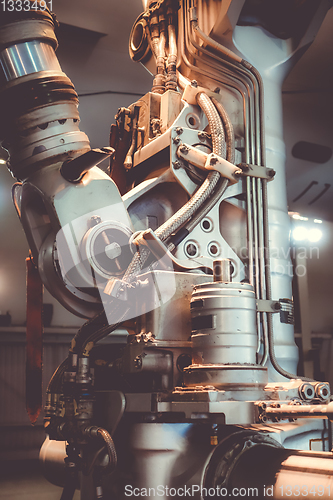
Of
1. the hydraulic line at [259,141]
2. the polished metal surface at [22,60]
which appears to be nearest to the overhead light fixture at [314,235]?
the hydraulic line at [259,141]

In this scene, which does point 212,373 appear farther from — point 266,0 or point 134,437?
point 266,0

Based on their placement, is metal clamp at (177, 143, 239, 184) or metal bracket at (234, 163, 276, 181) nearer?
metal clamp at (177, 143, 239, 184)

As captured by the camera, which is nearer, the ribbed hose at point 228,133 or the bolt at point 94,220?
the bolt at point 94,220

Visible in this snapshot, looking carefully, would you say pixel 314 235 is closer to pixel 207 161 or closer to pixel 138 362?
pixel 207 161

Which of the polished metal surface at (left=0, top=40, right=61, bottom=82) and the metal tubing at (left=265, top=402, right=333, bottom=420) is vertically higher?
the polished metal surface at (left=0, top=40, right=61, bottom=82)

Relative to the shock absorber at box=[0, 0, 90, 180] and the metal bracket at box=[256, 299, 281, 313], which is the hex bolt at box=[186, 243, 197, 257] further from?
the shock absorber at box=[0, 0, 90, 180]

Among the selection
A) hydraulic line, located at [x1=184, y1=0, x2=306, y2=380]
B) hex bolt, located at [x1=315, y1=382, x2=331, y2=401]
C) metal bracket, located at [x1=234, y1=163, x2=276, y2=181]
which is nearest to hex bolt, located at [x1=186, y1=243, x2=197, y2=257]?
hydraulic line, located at [x1=184, y1=0, x2=306, y2=380]

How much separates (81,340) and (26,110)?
3.43 feet

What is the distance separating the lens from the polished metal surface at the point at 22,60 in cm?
212

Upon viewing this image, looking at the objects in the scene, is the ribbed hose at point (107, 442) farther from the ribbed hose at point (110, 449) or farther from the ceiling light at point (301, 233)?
the ceiling light at point (301, 233)

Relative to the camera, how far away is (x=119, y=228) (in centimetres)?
216

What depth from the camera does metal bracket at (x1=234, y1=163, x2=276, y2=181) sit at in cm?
237

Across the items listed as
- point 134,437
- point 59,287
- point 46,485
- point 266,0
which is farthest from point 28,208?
point 46,485

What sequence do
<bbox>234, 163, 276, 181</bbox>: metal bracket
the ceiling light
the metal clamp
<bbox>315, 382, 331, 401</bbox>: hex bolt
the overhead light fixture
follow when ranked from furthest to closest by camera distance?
the overhead light fixture → the ceiling light → <bbox>234, 163, 276, 181</bbox>: metal bracket → the metal clamp → <bbox>315, 382, 331, 401</bbox>: hex bolt
